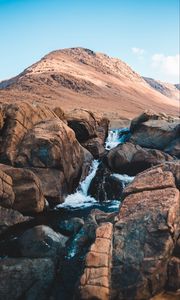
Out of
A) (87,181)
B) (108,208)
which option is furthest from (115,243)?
(87,181)

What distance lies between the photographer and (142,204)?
17797 millimetres

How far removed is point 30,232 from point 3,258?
2.23 m

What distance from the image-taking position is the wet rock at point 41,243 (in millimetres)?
19188

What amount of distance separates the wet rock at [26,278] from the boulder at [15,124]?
546 inches

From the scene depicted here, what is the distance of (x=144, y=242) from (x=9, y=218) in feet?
39.6

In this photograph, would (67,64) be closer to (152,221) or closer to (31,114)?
(31,114)

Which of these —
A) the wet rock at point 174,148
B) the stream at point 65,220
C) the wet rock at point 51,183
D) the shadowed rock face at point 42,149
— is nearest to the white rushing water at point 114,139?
the wet rock at point 174,148

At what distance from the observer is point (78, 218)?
23688mm

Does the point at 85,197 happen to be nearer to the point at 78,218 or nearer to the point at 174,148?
the point at 78,218

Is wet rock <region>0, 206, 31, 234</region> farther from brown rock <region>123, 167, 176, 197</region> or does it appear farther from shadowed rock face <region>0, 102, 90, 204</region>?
brown rock <region>123, 167, 176, 197</region>

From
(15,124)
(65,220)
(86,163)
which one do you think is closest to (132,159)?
(86,163)

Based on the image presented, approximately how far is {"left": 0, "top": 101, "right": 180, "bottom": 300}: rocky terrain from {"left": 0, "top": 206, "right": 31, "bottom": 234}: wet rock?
7 cm

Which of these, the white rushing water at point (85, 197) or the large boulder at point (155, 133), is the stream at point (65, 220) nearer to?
the white rushing water at point (85, 197)

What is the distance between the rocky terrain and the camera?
50.8 ft
